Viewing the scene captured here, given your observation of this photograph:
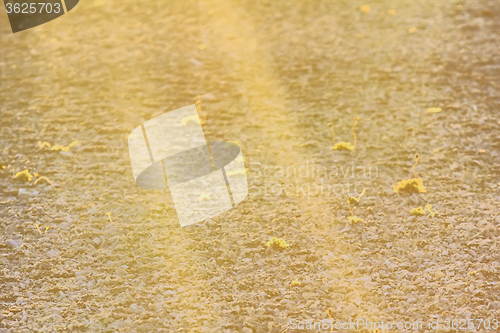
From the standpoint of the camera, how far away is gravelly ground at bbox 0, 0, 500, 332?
3.60m

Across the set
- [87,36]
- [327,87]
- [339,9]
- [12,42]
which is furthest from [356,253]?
[12,42]

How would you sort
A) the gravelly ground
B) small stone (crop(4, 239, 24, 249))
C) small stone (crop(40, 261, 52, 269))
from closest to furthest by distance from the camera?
1. the gravelly ground
2. small stone (crop(40, 261, 52, 269))
3. small stone (crop(4, 239, 24, 249))

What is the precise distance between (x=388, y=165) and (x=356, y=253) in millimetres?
1375

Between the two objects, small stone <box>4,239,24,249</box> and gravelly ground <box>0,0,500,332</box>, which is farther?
small stone <box>4,239,24,249</box>

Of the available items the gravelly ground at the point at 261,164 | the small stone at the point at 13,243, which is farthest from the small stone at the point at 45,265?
the small stone at the point at 13,243

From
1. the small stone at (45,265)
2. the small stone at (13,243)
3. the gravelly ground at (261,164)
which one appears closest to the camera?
the gravelly ground at (261,164)

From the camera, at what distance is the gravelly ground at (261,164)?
11.8 ft

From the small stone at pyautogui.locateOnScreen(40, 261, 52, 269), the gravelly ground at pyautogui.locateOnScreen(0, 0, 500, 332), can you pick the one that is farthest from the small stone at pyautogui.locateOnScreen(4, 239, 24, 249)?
the small stone at pyautogui.locateOnScreen(40, 261, 52, 269)

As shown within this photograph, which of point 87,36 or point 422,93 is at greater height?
point 87,36

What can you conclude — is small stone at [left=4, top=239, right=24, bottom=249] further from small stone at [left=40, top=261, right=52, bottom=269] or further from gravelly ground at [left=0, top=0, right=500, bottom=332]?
small stone at [left=40, top=261, right=52, bottom=269]

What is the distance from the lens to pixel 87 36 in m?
7.15

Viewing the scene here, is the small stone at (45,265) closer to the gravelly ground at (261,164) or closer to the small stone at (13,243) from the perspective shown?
the gravelly ground at (261,164)

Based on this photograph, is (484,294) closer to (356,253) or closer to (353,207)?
(356,253)

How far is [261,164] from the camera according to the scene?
5.02 m
